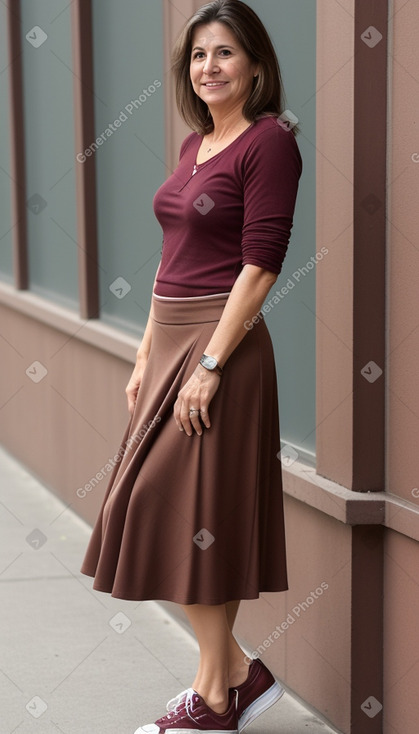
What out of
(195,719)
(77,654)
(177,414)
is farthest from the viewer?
(77,654)

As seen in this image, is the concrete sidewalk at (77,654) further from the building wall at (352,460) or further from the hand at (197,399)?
the hand at (197,399)

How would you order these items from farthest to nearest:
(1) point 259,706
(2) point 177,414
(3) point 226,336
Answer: (1) point 259,706, (2) point 177,414, (3) point 226,336

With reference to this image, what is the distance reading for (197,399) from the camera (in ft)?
11.0

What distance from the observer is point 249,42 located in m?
3.34

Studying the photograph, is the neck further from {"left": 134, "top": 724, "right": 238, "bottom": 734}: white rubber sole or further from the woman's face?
{"left": 134, "top": 724, "right": 238, "bottom": 734}: white rubber sole

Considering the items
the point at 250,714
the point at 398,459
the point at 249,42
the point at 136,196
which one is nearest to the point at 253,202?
the point at 249,42

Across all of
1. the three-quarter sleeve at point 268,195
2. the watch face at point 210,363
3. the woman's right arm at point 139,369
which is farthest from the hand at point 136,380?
the three-quarter sleeve at point 268,195

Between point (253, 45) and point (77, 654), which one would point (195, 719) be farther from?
point (253, 45)

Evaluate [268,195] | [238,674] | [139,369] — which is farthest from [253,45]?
[238,674]

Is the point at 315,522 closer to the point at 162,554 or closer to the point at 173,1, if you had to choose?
the point at 162,554

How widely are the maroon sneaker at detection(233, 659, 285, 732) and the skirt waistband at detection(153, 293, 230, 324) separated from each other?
3.49ft

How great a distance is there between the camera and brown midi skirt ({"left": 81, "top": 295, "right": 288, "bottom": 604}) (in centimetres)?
339

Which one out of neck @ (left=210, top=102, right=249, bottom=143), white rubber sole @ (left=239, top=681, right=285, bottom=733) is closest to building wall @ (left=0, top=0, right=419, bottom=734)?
white rubber sole @ (left=239, top=681, right=285, bottom=733)

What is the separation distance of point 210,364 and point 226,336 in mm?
88
